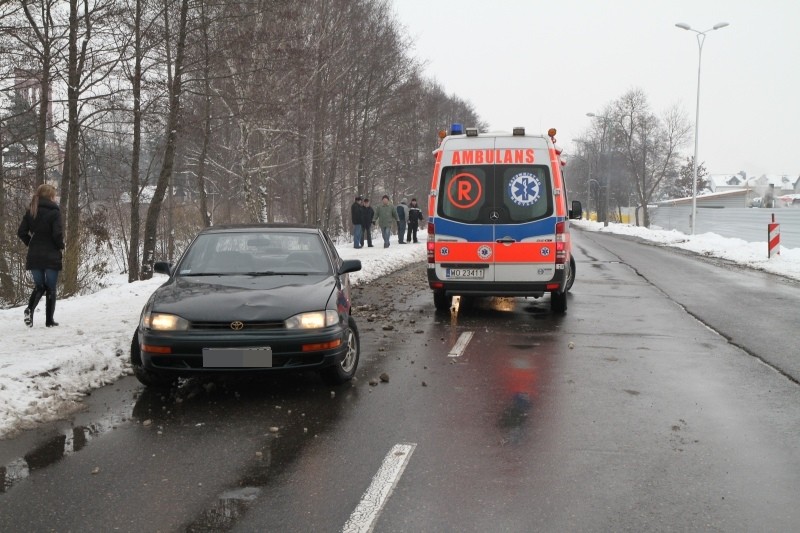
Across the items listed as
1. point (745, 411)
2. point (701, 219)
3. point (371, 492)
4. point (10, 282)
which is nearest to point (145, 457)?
point (371, 492)

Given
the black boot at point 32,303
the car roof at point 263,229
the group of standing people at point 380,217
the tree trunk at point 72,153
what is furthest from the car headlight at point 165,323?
the group of standing people at point 380,217

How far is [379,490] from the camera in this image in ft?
12.4

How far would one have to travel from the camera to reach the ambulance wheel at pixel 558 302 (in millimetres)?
10312

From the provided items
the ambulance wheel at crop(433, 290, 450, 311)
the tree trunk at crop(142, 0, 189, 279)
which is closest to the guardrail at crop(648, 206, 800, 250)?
the ambulance wheel at crop(433, 290, 450, 311)

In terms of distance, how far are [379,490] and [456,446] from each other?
35.9 inches

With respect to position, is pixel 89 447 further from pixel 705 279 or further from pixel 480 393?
pixel 705 279

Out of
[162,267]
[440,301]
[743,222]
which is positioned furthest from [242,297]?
[743,222]

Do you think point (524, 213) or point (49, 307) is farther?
point (524, 213)

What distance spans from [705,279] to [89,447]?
48.1 ft

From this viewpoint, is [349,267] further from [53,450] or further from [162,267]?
[53,450]

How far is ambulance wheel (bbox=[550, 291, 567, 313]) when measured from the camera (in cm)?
1031

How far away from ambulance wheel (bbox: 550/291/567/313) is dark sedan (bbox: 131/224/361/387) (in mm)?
4677

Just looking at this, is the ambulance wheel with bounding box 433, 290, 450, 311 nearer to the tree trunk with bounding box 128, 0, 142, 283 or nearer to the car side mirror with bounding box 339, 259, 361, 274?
the car side mirror with bounding box 339, 259, 361, 274

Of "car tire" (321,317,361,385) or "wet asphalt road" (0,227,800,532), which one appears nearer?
"wet asphalt road" (0,227,800,532)
